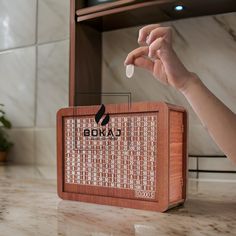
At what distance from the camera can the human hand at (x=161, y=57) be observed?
0.60 meters

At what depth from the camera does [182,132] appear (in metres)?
0.64

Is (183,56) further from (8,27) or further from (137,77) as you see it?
(8,27)

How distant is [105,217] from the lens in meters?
0.54

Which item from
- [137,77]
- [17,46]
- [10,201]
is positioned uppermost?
[17,46]

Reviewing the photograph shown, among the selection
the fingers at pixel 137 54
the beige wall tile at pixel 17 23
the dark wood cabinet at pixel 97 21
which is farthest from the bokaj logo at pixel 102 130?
the beige wall tile at pixel 17 23

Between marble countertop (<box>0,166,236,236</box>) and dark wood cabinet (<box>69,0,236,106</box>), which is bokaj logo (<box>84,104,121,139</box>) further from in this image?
dark wood cabinet (<box>69,0,236,106</box>)

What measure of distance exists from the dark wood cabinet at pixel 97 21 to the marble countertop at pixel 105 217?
18.4 inches

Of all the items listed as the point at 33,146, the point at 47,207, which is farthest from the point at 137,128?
the point at 33,146

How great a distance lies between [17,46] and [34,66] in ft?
0.44

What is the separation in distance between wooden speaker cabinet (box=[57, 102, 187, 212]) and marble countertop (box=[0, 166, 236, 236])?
0.9 inches

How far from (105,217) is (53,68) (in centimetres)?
93

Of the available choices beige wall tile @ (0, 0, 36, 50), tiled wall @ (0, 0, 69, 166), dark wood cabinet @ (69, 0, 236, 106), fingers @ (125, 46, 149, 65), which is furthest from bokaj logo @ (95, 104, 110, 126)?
beige wall tile @ (0, 0, 36, 50)

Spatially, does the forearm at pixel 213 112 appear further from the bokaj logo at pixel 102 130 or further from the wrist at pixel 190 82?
the bokaj logo at pixel 102 130

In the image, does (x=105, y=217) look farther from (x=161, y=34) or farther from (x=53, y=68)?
(x=53, y=68)
